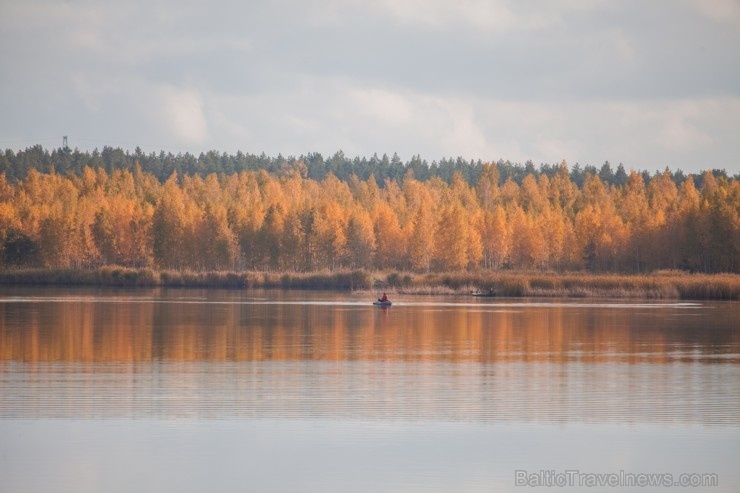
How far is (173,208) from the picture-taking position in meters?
124

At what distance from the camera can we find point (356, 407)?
24.1 m

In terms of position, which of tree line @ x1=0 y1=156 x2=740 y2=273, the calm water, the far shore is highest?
tree line @ x1=0 y1=156 x2=740 y2=273

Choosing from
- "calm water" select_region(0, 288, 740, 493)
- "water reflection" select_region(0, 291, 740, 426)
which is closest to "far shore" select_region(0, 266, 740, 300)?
"water reflection" select_region(0, 291, 740, 426)

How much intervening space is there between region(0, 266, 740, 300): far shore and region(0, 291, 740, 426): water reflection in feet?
61.1

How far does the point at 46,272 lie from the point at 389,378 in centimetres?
8339

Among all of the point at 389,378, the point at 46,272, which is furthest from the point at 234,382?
the point at 46,272

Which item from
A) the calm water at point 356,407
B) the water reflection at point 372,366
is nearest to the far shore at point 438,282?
the water reflection at point 372,366

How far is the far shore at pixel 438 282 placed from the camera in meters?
74.0

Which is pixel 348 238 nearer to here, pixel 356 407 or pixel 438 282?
pixel 438 282

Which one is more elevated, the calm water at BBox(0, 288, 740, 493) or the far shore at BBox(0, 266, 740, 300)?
the far shore at BBox(0, 266, 740, 300)

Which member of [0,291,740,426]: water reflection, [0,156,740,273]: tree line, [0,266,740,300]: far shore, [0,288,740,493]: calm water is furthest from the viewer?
[0,156,740,273]: tree line

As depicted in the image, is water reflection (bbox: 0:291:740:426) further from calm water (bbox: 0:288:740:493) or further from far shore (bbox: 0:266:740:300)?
far shore (bbox: 0:266:740:300)

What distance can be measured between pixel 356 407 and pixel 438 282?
6400cm

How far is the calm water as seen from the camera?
61.0 feet
